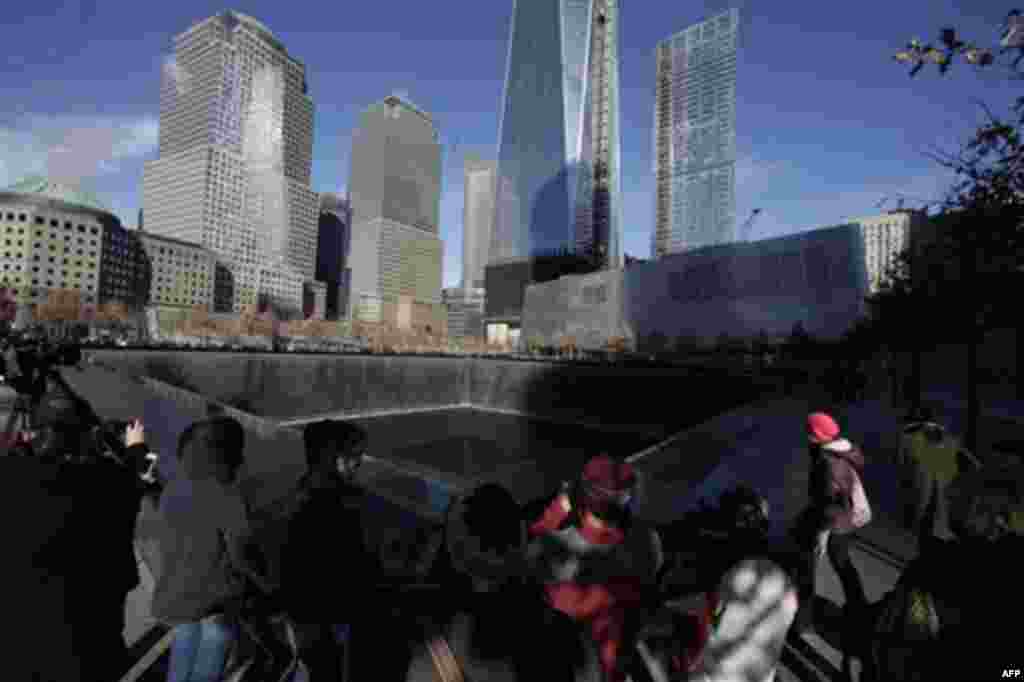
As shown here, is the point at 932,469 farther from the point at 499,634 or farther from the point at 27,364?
the point at 27,364

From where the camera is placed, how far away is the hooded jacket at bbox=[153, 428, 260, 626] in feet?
6.28

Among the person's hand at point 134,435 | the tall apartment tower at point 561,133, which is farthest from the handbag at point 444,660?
the tall apartment tower at point 561,133

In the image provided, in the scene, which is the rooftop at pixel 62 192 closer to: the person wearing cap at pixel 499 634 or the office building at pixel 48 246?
the office building at pixel 48 246

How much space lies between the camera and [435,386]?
42.8 metres

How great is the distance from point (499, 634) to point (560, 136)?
11286 cm

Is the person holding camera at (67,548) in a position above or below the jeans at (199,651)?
above

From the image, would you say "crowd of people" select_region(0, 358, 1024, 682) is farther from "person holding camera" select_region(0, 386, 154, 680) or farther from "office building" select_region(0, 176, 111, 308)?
"office building" select_region(0, 176, 111, 308)

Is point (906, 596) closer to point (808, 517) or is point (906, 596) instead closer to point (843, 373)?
point (808, 517)

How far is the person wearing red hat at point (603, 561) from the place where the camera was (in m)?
1.97

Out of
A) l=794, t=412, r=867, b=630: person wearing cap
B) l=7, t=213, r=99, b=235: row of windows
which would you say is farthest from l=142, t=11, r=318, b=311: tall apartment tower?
l=794, t=412, r=867, b=630: person wearing cap

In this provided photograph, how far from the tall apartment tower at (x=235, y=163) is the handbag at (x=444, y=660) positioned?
151804 mm

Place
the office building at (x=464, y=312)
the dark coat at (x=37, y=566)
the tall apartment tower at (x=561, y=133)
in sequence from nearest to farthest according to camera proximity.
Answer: the dark coat at (x=37, y=566), the tall apartment tower at (x=561, y=133), the office building at (x=464, y=312)

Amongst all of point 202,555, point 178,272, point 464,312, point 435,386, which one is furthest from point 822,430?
point 464,312

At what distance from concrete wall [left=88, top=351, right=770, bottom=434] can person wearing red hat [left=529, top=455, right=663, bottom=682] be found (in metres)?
25.9
